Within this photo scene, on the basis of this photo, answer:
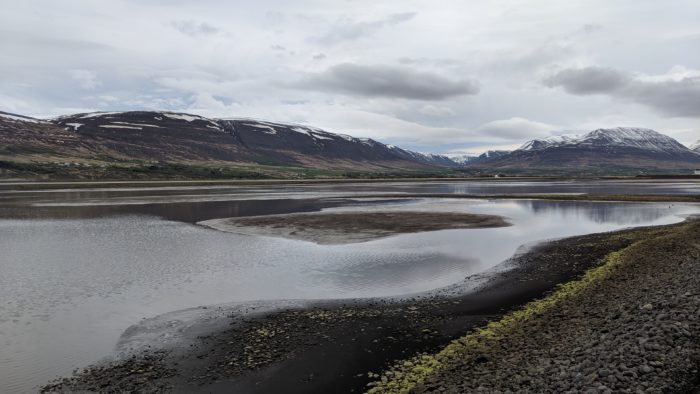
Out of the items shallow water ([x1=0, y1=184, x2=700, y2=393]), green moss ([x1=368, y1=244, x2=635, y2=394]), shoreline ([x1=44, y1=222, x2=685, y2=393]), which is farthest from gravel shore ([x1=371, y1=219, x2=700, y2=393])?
shallow water ([x1=0, y1=184, x2=700, y2=393])

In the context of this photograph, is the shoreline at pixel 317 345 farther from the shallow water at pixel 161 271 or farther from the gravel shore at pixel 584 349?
the shallow water at pixel 161 271

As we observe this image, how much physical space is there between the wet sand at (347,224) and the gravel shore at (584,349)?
74.6 ft

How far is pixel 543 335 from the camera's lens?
15039 millimetres

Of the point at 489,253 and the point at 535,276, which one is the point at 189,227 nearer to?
the point at 489,253

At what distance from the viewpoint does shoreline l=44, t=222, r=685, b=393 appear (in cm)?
1330

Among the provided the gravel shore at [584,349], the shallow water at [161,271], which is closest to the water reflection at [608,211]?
the shallow water at [161,271]

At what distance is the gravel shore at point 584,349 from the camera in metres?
10.8

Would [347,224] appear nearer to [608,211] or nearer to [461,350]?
[461,350]

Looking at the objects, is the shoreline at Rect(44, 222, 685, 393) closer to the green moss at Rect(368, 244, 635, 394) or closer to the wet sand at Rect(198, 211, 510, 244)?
the green moss at Rect(368, 244, 635, 394)

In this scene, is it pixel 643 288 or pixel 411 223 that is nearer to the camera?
pixel 643 288

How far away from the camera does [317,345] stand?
52.4 ft

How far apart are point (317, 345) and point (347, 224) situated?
109 feet

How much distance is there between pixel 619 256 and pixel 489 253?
326 inches

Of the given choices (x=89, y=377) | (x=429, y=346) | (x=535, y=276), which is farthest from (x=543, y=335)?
(x=89, y=377)
